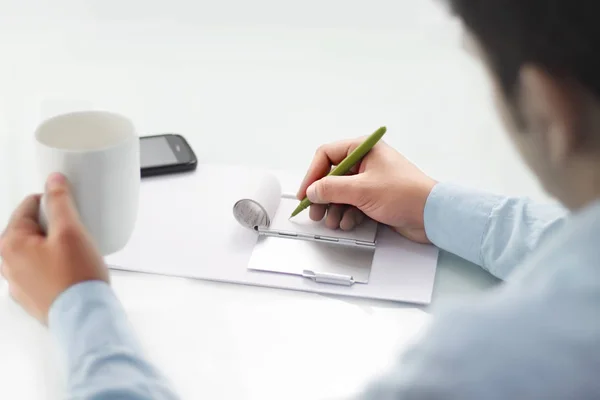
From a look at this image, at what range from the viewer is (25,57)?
52.6 inches

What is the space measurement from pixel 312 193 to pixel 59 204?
0.97 feet

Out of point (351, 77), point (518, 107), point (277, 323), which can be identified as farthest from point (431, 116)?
point (518, 107)

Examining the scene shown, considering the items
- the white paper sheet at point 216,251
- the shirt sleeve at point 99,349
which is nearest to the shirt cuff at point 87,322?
the shirt sleeve at point 99,349

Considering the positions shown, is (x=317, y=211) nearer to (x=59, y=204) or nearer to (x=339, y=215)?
(x=339, y=215)

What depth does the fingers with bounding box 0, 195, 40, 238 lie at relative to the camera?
24.3 inches

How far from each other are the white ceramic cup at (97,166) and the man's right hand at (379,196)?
22cm

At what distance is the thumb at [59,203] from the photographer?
1.94ft

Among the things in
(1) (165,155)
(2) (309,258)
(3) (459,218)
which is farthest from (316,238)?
(1) (165,155)

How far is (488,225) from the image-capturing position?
784mm

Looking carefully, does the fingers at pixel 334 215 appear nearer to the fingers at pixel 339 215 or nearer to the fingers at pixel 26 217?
the fingers at pixel 339 215

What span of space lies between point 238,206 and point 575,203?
47 cm

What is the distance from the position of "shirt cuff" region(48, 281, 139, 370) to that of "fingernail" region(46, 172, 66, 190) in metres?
0.09

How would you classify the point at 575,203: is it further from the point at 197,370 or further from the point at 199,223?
the point at 199,223

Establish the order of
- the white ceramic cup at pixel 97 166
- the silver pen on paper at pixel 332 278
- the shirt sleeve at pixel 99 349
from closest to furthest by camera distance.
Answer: the shirt sleeve at pixel 99 349 → the white ceramic cup at pixel 97 166 → the silver pen on paper at pixel 332 278
